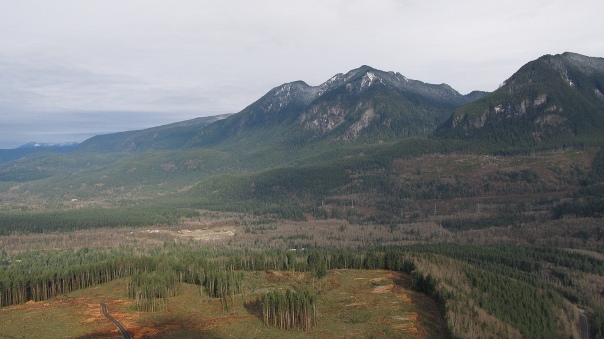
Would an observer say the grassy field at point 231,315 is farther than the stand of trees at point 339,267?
No

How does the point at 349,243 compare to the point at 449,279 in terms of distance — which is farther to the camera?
the point at 349,243

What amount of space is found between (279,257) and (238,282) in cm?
3725

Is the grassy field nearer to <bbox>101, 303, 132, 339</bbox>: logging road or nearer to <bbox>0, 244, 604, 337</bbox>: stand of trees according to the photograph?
<bbox>101, 303, 132, 339</bbox>: logging road

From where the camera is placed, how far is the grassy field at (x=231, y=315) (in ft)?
233

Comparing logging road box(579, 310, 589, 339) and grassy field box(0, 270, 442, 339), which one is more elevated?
grassy field box(0, 270, 442, 339)

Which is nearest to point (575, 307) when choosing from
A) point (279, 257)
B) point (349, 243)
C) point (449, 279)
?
point (449, 279)

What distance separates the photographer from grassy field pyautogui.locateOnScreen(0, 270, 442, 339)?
2798 inches

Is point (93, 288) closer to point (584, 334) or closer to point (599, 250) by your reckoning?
point (584, 334)

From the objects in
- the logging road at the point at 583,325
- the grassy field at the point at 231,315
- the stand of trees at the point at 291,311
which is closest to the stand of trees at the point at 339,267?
the stand of trees at the point at 291,311

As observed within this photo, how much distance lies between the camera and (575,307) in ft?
371

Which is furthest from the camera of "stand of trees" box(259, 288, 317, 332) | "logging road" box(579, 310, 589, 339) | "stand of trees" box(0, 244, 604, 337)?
"logging road" box(579, 310, 589, 339)

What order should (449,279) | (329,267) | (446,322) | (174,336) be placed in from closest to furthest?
(174,336), (446,322), (449,279), (329,267)

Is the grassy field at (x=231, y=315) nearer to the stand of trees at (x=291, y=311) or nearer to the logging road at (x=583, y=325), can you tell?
the stand of trees at (x=291, y=311)

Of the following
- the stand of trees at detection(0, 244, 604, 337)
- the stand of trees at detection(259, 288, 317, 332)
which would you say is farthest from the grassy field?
the stand of trees at detection(0, 244, 604, 337)
